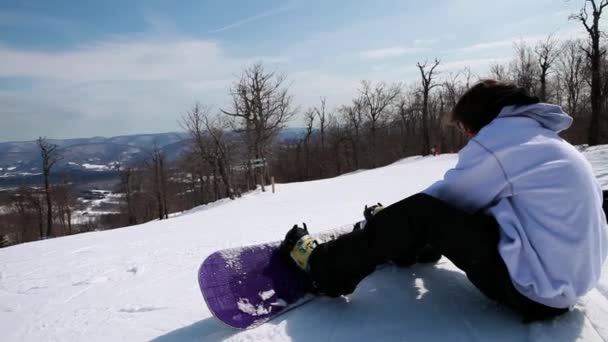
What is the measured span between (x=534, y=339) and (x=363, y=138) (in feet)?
139

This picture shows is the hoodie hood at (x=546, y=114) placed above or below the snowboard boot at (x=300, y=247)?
above

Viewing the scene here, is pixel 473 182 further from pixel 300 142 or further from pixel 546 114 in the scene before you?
pixel 300 142

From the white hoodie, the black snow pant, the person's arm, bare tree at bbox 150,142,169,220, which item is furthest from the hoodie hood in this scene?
bare tree at bbox 150,142,169,220

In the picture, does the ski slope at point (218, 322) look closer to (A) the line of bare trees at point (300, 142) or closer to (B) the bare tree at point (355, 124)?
(A) the line of bare trees at point (300, 142)

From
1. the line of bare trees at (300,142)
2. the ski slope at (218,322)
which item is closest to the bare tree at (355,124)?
the line of bare trees at (300,142)

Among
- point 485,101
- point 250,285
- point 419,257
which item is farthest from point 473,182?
point 250,285

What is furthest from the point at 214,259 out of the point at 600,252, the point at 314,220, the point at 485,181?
the point at 314,220

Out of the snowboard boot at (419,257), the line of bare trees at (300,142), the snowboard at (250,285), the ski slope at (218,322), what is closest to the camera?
the ski slope at (218,322)

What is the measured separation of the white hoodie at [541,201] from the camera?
55.4 inches

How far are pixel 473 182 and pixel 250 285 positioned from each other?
1408 mm

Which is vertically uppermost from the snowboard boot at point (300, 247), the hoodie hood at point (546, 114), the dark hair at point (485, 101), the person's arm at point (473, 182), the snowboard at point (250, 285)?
the dark hair at point (485, 101)

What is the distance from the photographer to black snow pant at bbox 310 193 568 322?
1522mm

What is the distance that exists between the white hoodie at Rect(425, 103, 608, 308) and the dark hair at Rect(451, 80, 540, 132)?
59 millimetres

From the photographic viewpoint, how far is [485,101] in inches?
66.7
